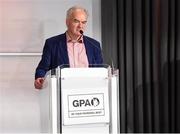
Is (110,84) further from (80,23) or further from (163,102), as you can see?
(163,102)

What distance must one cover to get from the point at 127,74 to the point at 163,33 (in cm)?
57

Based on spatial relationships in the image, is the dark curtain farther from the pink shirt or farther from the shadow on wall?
the pink shirt

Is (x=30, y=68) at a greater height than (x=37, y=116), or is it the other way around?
(x=30, y=68)

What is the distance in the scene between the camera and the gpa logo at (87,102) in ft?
6.28

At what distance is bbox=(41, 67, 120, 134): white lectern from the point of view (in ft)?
6.27

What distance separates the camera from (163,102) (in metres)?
3.62

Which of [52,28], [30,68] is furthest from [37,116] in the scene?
[52,28]

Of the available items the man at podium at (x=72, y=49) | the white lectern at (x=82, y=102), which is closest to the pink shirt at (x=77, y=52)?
the man at podium at (x=72, y=49)

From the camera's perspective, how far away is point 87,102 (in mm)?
1925

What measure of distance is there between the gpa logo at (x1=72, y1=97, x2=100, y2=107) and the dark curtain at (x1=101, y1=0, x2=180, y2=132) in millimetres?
1630

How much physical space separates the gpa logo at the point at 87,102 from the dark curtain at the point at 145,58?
163 cm

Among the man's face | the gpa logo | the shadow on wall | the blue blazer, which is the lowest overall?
the shadow on wall

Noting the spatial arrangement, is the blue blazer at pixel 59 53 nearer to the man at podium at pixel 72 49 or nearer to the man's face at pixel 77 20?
the man at podium at pixel 72 49

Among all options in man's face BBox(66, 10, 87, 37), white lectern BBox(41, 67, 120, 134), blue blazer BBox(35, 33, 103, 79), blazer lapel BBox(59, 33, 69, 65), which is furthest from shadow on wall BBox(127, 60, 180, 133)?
white lectern BBox(41, 67, 120, 134)
